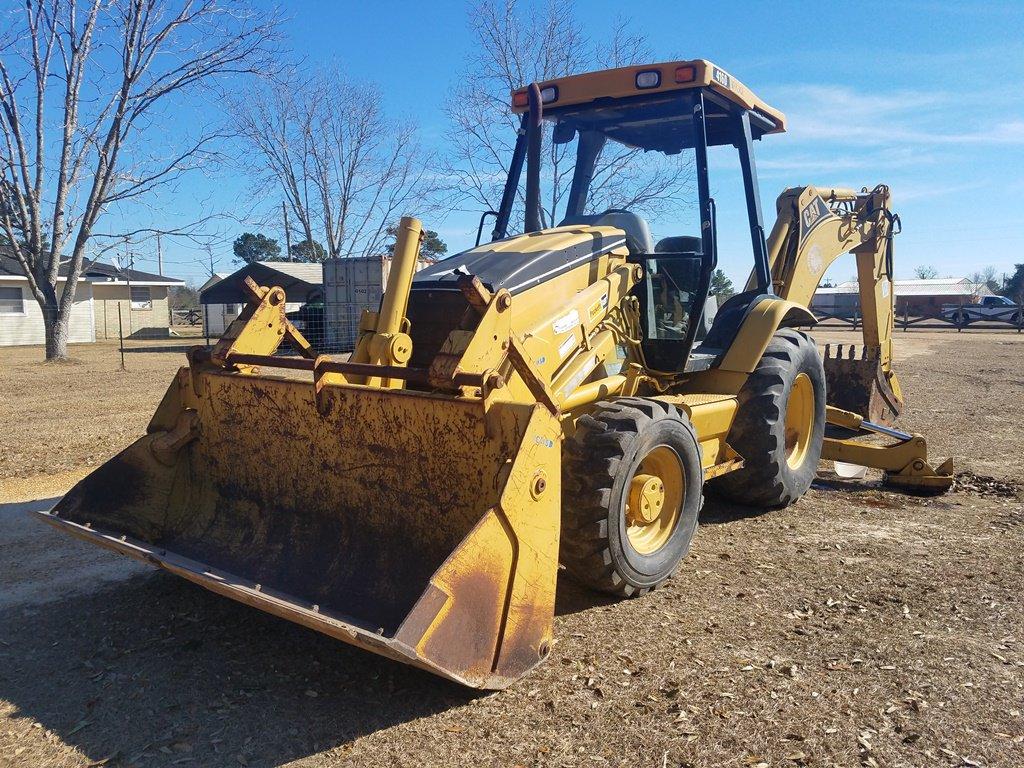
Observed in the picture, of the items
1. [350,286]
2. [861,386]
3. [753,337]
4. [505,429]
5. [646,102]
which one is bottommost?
[861,386]

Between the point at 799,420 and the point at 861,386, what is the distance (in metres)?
2.95

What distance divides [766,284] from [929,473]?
2192 millimetres

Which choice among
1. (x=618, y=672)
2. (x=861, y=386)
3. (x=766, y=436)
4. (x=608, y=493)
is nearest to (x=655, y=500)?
(x=608, y=493)

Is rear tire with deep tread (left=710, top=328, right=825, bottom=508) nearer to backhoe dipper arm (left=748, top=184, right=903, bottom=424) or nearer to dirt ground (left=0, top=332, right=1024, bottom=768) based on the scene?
dirt ground (left=0, top=332, right=1024, bottom=768)

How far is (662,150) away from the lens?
620 cm

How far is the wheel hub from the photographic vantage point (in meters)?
4.71

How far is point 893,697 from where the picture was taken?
11.8 feet

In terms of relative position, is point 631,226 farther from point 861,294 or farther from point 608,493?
point 861,294

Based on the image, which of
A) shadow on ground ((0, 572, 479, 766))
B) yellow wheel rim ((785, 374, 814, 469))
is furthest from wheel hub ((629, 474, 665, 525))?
yellow wheel rim ((785, 374, 814, 469))

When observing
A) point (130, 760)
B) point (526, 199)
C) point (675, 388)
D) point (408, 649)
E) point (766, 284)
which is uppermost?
point (526, 199)

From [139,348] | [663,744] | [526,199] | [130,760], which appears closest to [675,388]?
[526,199]

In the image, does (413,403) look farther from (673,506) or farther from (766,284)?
(766,284)

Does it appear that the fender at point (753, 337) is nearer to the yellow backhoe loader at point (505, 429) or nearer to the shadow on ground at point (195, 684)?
the yellow backhoe loader at point (505, 429)

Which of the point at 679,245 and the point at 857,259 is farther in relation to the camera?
the point at 857,259
